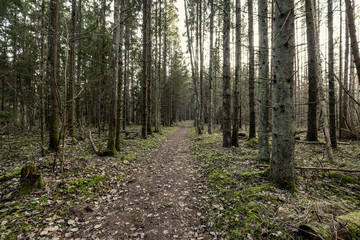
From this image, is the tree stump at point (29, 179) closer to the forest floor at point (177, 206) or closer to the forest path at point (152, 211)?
the forest floor at point (177, 206)

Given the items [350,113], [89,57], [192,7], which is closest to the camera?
[350,113]

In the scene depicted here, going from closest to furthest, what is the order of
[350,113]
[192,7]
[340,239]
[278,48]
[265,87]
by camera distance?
1. [340,239]
2. [278,48]
3. [350,113]
4. [265,87]
5. [192,7]

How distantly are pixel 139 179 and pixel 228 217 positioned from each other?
11.3 ft

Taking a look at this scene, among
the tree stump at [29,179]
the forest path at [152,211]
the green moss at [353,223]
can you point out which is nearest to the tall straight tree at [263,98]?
the forest path at [152,211]

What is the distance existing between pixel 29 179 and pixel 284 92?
6.56 metres

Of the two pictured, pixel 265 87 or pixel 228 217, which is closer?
pixel 228 217

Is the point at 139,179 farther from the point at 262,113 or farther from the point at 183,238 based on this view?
the point at 262,113

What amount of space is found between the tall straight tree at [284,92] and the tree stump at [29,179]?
601 cm

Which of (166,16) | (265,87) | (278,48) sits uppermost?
(166,16)

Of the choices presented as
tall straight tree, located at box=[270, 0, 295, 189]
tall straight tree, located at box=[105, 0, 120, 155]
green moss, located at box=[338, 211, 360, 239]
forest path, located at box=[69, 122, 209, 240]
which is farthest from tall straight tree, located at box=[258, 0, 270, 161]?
tall straight tree, located at box=[105, 0, 120, 155]

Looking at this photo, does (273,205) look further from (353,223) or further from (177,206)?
(177,206)

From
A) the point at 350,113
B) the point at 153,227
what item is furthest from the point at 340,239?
the point at 350,113

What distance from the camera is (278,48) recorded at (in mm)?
3531

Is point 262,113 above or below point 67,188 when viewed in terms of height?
above
